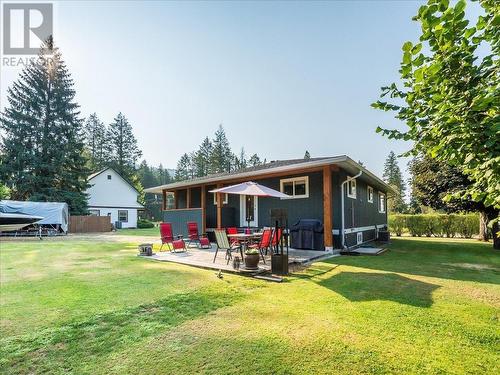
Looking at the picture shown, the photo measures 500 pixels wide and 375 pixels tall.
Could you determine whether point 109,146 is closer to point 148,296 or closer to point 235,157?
point 235,157

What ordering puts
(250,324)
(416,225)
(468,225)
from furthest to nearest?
(416,225)
(468,225)
(250,324)

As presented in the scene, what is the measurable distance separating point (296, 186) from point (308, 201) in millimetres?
796

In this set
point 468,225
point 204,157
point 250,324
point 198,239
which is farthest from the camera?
point 204,157

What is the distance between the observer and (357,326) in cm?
334

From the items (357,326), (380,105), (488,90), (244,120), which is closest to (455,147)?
(488,90)

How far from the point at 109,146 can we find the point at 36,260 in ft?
124

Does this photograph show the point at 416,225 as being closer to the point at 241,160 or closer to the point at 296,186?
the point at 296,186

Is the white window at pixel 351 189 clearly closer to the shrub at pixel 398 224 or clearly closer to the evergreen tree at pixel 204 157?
the shrub at pixel 398 224

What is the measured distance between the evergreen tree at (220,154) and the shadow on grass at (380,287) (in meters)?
41.2

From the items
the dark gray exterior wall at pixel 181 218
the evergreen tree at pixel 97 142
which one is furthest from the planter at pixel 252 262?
the evergreen tree at pixel 97 142

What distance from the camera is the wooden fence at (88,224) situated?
75.9ft

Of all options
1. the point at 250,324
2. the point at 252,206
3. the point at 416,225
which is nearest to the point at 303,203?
the point at 252,206

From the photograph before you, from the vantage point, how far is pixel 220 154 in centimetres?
4684

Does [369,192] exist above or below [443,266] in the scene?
above
